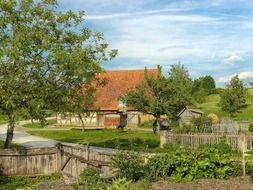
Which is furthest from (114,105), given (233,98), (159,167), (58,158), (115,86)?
(159,167)

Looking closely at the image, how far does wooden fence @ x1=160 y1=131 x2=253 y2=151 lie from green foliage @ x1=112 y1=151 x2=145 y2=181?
13879mm

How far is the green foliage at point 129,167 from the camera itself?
12352 millimetres

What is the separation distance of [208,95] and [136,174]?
68.3 m

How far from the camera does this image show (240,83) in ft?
182

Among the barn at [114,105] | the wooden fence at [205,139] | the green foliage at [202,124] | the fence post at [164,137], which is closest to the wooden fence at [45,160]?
the wooden fence at [205,139]

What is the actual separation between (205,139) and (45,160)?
36.7ft

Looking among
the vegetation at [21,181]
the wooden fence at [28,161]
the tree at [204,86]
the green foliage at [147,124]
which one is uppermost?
the tree at [204,86]

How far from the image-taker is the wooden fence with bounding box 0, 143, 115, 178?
17905 mm

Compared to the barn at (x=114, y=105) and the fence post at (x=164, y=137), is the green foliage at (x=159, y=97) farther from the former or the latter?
the barn at (x=114, y=105)

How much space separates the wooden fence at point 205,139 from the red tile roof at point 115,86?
25.2 metres

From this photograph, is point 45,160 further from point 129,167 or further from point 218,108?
point 218,108

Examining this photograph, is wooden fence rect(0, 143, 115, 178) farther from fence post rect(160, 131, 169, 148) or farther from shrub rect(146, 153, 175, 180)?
fence post rect(160, 131, 169, 148)

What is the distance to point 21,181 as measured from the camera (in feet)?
59.1

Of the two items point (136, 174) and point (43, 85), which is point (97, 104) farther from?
point (136, 174)
